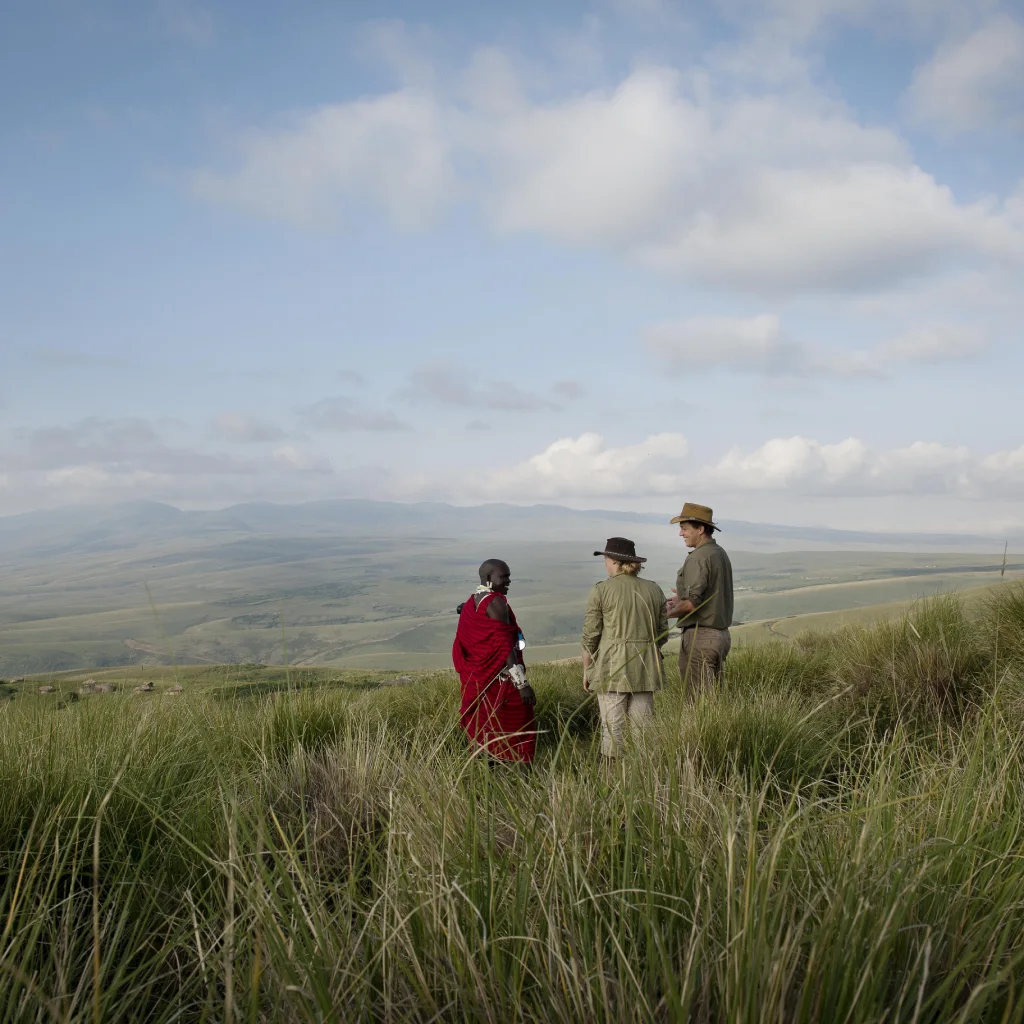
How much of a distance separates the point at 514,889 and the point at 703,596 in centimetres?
577

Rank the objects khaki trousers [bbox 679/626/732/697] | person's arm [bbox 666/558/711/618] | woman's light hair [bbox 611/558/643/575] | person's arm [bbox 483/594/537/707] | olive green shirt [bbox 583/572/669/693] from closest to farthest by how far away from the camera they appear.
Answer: olive green shirt [bbox 583/572/669/693] < person's arm [bbox 483/594/537/707] < woman's light hair [bbox 611/558/643/575] < person's arm [bbox 666/558/711/618] < khaki trousers [bbox 679/626/732/697]

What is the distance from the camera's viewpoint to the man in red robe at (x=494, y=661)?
267 inches

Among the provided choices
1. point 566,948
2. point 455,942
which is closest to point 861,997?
point 566,948

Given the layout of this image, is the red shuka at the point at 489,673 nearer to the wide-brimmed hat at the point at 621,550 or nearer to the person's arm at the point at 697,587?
the wide-brimmed hat at the point at 621,550

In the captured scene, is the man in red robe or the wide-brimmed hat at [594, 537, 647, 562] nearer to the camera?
the man in red robe

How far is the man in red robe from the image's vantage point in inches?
267

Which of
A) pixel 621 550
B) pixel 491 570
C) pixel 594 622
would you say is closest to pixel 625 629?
pixel 594 622

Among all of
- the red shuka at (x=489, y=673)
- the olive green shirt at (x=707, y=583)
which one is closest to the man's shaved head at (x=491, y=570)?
the red shuka at (x=489, y=673)

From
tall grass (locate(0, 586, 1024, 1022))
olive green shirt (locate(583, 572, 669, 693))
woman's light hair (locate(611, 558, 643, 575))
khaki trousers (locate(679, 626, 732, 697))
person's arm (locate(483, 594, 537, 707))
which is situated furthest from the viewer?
khaki trousers (locate(679, 626, 732, 697))

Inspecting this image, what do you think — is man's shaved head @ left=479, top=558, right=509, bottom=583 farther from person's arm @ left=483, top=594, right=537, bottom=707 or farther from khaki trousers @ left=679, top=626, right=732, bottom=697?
khaki trousers @ left=679, top=626, right=732, bottom=697

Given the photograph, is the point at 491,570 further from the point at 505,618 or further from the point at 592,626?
the point at 592,626

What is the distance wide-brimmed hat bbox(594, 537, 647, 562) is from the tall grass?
1.83m

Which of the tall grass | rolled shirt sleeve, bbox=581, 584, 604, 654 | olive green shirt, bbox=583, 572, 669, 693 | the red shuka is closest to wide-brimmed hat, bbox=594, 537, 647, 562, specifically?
olive green shirt, bbox=583, 572, 669, 693

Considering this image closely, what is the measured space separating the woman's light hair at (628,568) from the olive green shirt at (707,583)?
770 millimetres
